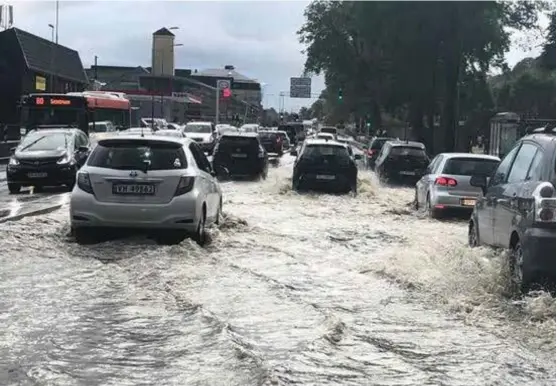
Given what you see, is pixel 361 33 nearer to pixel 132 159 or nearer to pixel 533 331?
pixel 132 159

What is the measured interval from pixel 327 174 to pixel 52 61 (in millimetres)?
46012

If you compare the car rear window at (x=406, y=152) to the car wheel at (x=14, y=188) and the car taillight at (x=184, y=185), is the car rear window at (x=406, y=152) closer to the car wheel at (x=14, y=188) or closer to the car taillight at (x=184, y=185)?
the car wheel at (x=14, y=188)

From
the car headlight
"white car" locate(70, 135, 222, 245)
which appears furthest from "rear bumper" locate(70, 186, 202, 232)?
the car headlight

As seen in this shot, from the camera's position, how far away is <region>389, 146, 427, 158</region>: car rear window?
25.7m

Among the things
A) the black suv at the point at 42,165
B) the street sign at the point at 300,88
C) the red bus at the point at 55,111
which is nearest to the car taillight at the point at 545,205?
the black suv at the point at 42,165

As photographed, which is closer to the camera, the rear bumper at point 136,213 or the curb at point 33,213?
the rear bumper at point 136,213

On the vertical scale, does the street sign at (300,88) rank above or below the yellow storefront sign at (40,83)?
above

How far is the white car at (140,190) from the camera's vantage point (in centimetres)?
1048

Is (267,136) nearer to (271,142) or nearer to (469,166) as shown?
(271,142)

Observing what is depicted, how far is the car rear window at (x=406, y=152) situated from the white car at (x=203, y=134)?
1846 cm

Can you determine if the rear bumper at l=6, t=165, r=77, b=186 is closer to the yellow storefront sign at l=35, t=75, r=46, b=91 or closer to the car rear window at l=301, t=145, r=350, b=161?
the car rear window at l=301, t=145, r=350, b=161

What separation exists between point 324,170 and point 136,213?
1123 cm

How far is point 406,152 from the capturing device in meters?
25.7

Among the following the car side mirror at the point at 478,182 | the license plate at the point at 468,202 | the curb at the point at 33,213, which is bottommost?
the curb at the point at 33,213
